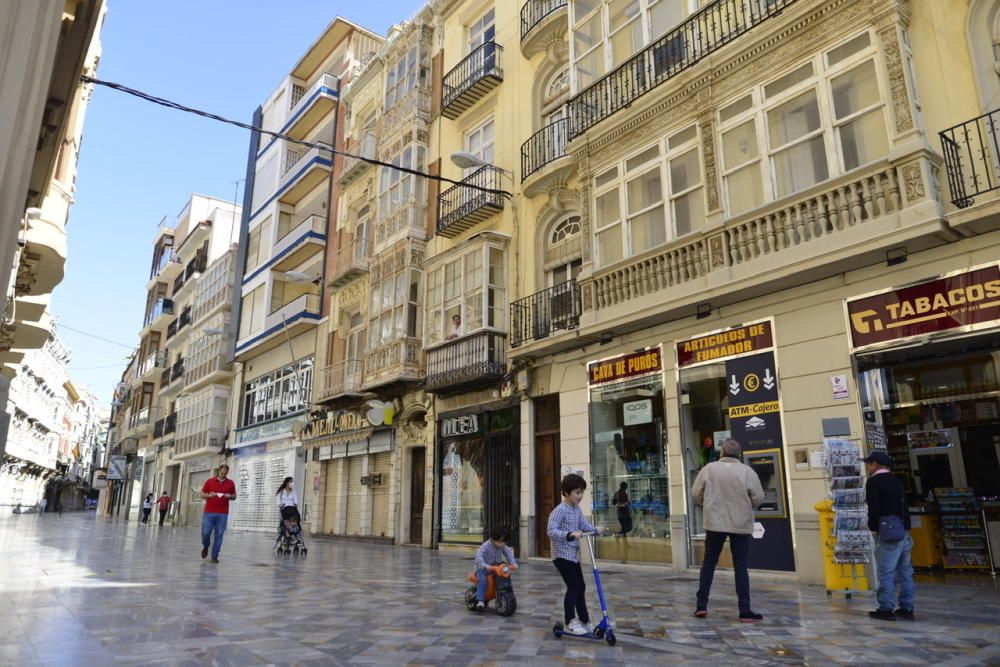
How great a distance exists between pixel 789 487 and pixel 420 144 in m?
15.7

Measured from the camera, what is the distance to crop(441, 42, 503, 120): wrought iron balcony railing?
754 inches

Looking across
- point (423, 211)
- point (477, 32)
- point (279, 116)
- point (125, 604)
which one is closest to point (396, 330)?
point (423, 211)

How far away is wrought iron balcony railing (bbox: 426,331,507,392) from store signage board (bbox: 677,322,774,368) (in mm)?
5431

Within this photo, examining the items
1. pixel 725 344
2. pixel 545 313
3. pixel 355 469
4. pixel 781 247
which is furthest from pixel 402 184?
pixel 781 247

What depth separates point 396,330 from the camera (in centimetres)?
2067

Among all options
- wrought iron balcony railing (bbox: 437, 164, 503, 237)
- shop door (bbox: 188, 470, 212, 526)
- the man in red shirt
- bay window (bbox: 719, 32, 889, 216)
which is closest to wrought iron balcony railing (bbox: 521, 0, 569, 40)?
wrought iron balcony railing (bbox: 437, 164, 503, 237)

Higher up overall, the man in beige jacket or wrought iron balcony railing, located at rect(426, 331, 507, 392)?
wrought iron balcony railing, located at rect(426, 331, 507, 392)

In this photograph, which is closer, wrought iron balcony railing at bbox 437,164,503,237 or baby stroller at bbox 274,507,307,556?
baby stroller at bbox 274,507,307,556

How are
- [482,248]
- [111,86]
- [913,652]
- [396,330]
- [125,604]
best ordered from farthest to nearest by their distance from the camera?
1. [396,330]
2. [482,248]
3. [111,86]
4. [125,604]
5. [913,652]

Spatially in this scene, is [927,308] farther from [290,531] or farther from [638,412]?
[290,531]

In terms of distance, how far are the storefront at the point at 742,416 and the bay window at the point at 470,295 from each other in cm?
596

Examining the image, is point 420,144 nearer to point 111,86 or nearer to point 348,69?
point 348,69

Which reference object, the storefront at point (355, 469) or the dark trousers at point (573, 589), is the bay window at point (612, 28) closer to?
the dark trousers at point (573, 589)

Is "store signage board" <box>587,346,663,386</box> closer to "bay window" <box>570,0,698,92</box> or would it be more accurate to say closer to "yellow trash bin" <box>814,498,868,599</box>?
"yellow trash bin" <box>814,498,868,599</box>
